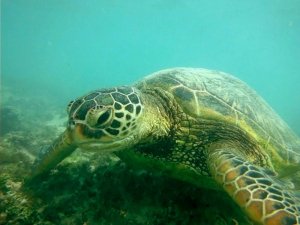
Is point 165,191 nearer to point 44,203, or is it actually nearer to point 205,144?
point 205,144

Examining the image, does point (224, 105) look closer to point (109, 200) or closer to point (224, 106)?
point (224, 106)

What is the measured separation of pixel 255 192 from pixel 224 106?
1.48 metres

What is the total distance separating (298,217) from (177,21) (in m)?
54.8

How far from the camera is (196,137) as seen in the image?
318 centimetres

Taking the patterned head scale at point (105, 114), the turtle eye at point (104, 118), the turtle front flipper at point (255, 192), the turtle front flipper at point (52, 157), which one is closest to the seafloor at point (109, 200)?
the turtle front flipper at point (52, 157)

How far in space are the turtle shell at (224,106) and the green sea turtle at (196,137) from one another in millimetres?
12

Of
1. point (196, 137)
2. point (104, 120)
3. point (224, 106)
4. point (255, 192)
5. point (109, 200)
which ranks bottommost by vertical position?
point (109, 200)

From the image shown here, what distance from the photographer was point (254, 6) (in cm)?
3472

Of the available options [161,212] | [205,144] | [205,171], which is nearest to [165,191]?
[161,212]

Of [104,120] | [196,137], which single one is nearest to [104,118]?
[104,120]

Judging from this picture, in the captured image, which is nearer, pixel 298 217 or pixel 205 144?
pixel 298 217

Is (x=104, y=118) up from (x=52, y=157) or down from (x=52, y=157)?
up

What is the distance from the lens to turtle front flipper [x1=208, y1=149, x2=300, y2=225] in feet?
6.44

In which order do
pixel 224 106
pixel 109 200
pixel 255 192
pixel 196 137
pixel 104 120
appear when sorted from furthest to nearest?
pixel 224 106
pixel 196 137
pixel 109 200
pixel 104 120
pixel 255 192
